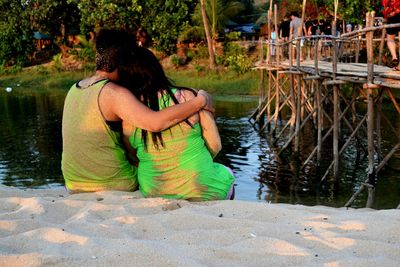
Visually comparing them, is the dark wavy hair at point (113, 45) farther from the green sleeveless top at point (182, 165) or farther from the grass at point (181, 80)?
the grass at point (181, 80)

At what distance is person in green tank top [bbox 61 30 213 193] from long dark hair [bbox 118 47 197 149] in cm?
7

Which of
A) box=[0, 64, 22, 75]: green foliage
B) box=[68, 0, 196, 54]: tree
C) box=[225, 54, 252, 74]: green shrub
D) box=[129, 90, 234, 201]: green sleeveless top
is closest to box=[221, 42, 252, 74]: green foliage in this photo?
box=[225, 54, 252, 74]: green shrub

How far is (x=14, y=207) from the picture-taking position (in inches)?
158

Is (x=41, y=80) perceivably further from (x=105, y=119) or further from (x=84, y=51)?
(x=105, y=119)

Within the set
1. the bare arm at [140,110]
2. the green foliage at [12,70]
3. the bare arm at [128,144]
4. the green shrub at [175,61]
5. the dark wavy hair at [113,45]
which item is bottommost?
the green foliage at [12,70]

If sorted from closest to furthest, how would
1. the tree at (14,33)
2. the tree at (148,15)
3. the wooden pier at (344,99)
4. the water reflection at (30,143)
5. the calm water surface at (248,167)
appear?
1. the wooden pier at (344,99)
2. the calm water surface at (248,167)
3. the water reflection at (30,143)
4. the tree at (148,15)
5. the tree at (14,33)

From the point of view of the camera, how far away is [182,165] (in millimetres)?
4172

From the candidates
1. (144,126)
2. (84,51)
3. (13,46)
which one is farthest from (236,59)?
(144,126)

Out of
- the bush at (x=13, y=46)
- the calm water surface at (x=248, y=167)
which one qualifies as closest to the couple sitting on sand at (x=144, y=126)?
the calm water surface at (x=248, y=167)

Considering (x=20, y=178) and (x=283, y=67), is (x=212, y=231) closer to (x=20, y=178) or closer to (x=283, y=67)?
(x=20, y=178)

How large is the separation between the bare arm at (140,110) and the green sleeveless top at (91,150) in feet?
0.33

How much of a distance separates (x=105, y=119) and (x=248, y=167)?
7.52 metres

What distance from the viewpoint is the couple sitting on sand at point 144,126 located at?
407cm

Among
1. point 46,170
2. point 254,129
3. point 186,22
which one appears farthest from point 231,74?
point 46,170
